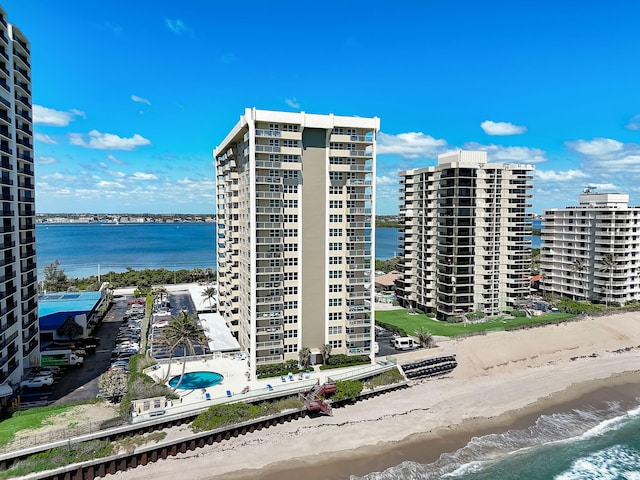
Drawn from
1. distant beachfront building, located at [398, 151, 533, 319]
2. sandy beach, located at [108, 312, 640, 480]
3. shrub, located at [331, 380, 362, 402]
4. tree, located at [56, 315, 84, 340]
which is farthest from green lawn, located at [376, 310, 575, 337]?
tree, located at [56, 315, 84, 340]

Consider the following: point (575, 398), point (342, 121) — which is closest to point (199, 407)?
point (342, 121)

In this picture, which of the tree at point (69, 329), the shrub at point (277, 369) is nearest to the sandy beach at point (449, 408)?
the shrub at point (277, 369)

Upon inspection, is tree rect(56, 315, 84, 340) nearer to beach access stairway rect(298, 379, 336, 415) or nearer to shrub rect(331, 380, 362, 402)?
beach access stairway rect(298, 379, 336, 415)

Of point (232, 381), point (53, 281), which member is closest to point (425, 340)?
point (232, 381)

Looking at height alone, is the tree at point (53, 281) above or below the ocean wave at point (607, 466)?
above

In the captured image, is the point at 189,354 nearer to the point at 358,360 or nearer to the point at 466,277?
the point at 358,360

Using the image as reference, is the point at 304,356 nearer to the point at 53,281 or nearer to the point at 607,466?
the point at 607,466

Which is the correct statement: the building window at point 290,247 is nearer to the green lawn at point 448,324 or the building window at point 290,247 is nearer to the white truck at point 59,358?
the green lawn at point 448,324
